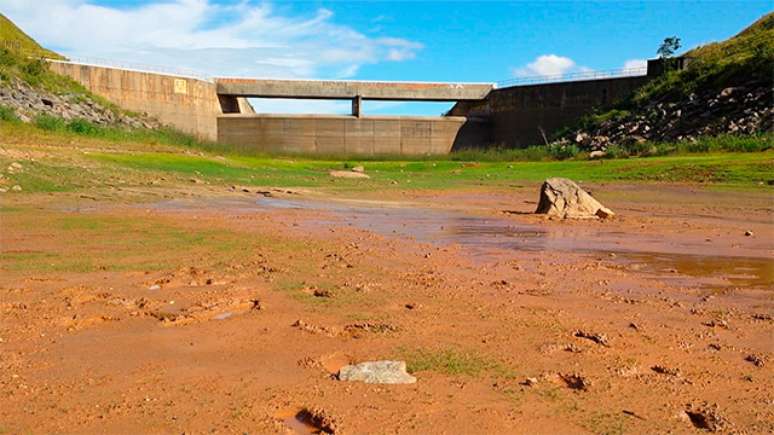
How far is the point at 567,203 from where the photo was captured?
1678 centimetres

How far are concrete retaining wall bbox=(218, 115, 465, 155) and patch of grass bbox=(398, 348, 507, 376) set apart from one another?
2040 inches

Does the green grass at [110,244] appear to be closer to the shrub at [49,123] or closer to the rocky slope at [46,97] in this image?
the shrub at [49,123]

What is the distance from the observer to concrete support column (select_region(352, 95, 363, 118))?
5678cm

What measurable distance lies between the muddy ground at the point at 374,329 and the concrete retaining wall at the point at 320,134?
1740 inches

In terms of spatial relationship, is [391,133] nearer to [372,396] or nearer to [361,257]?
[361,257]

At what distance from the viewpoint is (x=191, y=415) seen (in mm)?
4395

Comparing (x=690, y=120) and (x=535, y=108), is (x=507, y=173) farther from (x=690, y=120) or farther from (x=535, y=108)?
(x=535, y=108)

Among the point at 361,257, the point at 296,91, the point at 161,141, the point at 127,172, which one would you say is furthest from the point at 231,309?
the point at 296,91

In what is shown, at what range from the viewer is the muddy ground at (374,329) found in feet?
14.8

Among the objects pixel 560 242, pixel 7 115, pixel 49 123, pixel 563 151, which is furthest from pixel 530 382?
pixel 563 151

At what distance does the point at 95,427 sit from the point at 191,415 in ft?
1.72

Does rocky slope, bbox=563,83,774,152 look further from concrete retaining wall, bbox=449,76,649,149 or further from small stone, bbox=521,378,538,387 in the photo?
small stone, bbox=521,378,538,387

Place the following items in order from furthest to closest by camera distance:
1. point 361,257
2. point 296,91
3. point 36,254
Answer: point 296,91
point 361,257
point 36,254

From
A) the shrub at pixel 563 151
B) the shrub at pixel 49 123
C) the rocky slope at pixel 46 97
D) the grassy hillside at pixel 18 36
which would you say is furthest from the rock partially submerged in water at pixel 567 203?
the grassy hillside at pixel 18 36
